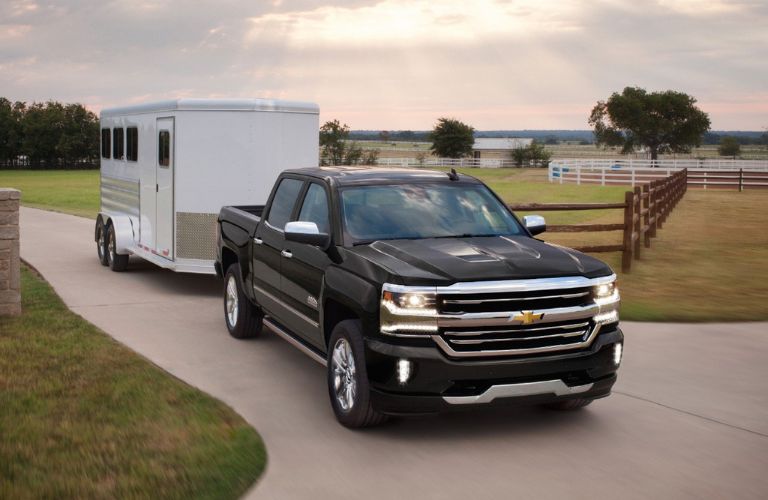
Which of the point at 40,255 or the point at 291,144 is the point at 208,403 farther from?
the point at 40,255

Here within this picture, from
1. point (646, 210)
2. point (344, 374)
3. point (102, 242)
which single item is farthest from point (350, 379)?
point (646, 210)

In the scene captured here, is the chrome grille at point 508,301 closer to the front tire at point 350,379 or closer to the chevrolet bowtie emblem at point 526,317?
the chevrolet bowtie emblem at point 526,317

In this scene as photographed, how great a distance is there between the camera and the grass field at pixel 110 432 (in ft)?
17.9

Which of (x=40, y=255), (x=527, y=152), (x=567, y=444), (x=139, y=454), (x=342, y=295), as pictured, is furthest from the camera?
(x=527, y=152)

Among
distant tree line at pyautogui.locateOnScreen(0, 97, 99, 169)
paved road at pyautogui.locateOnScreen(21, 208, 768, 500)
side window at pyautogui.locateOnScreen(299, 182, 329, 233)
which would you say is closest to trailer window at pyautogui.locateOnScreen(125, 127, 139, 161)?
paved road at pyautogui.locateOnScreen(21, 208, 768, 500)

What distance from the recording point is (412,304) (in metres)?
6.23

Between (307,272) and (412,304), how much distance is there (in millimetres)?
1731

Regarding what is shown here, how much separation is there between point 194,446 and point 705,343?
574 cm

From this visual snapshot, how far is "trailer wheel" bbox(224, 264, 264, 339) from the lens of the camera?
32.4 feet

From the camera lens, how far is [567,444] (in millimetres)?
6438

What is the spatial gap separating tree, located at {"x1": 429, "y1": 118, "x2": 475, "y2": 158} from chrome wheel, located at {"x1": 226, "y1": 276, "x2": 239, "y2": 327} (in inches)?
4737

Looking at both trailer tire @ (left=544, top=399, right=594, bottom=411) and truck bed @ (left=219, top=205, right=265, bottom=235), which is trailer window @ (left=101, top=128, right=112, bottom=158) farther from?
trailer tire @ (left=544, top=399, right=594, bottom=411)

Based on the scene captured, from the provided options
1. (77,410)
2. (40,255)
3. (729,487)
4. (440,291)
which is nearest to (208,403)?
(77,410)

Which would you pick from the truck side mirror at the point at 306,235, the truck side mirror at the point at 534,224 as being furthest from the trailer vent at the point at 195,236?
the truck side mirror at the point at 534,224
